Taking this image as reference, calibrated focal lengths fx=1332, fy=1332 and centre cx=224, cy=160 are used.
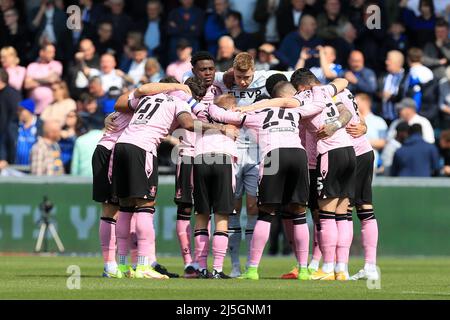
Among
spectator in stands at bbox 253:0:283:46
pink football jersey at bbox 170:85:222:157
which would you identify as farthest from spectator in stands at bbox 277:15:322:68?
pink football jersey at bbox 170:85:222:157

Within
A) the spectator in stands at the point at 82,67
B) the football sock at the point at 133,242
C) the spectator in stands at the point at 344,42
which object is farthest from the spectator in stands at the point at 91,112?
the football sock at the point at 133,242

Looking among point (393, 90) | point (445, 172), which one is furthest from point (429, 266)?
point (393, 90)

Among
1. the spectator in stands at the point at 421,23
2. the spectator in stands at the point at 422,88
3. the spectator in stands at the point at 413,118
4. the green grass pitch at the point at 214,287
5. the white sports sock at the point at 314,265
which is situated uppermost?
the spectator in stands at the point at 421,23

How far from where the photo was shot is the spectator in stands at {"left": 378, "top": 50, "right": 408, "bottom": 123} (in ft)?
81.3

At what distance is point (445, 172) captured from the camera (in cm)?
2369

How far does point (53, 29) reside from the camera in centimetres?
2727

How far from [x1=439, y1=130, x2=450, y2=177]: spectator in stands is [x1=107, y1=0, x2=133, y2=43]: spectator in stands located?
697 centimetres

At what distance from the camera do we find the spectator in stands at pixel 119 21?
27.0m

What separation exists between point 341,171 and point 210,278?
6.43 feet

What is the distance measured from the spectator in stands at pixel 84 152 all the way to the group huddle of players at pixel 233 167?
7566 mm

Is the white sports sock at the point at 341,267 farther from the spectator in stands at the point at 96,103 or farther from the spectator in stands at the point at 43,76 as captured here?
the spectator in stands at the point at 43,76

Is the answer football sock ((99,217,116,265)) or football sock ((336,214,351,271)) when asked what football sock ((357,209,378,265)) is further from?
football sock ((99,217,116,265))

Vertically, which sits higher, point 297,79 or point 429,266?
point 297,79
